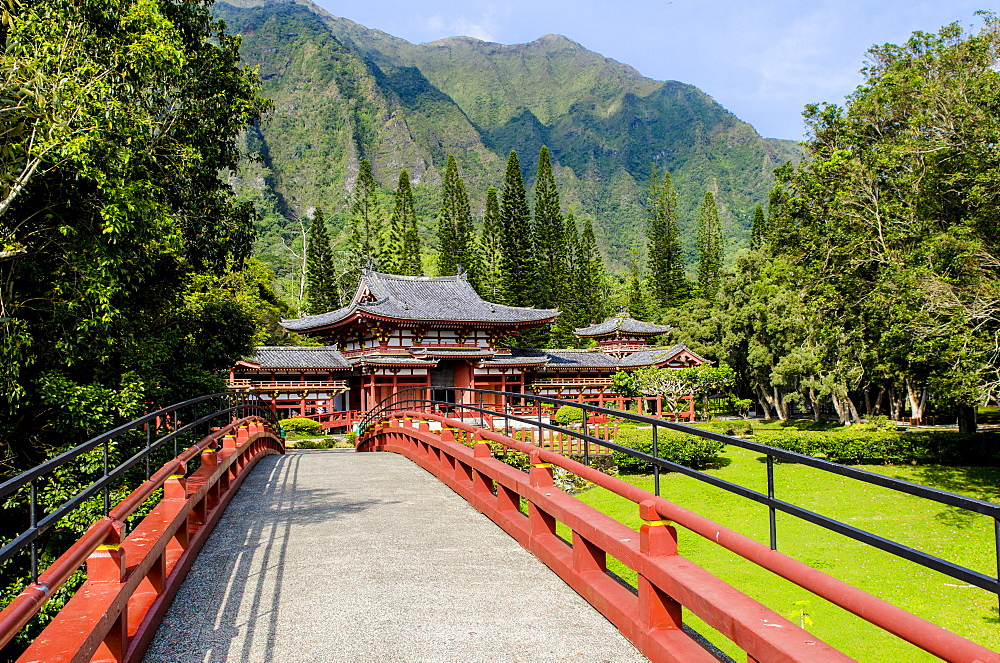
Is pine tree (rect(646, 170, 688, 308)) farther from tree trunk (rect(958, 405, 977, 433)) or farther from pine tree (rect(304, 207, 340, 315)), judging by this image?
tree trunk (rect(958, 405, 977, 433))

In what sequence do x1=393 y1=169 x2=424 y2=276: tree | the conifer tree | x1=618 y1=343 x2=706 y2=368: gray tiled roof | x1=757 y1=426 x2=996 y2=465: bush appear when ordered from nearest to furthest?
1. x1=757 y1=426 x2=996 y2=465: bush
2. x1=618 y1=343 x2=706 y2=368: gray tiled roof
3. the conifer tree
4. x1=393 y1=169 x2=424 y2=276: tree

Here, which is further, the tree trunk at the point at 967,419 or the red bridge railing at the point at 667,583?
the tree trunk at the point at 967,419

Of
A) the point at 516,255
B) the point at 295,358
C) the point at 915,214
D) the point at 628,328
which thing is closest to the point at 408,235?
the point at 516,255

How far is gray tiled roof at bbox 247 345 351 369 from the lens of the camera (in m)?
36.4

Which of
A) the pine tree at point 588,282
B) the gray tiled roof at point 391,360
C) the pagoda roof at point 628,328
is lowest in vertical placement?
the gray tiled roof at point 391,360

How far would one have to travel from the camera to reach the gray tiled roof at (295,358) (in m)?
36.4

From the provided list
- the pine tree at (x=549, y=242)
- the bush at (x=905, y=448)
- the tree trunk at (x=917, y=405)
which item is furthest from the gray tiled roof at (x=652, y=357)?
the bush at (x=905, y=448)

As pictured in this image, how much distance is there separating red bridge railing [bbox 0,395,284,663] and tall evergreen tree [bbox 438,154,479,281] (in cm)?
5388

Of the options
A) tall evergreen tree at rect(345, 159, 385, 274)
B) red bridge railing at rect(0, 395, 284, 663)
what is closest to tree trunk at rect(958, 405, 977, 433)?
red bridge railing at rect(0, 395, 284, 663)

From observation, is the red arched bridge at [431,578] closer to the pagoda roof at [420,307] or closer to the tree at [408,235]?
the pagoda roof at [420,307]

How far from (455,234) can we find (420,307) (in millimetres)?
23908

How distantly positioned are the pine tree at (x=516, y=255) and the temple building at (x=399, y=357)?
1550 cm

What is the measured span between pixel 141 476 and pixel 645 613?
11317 millimetres

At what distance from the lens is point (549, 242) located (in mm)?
63500
